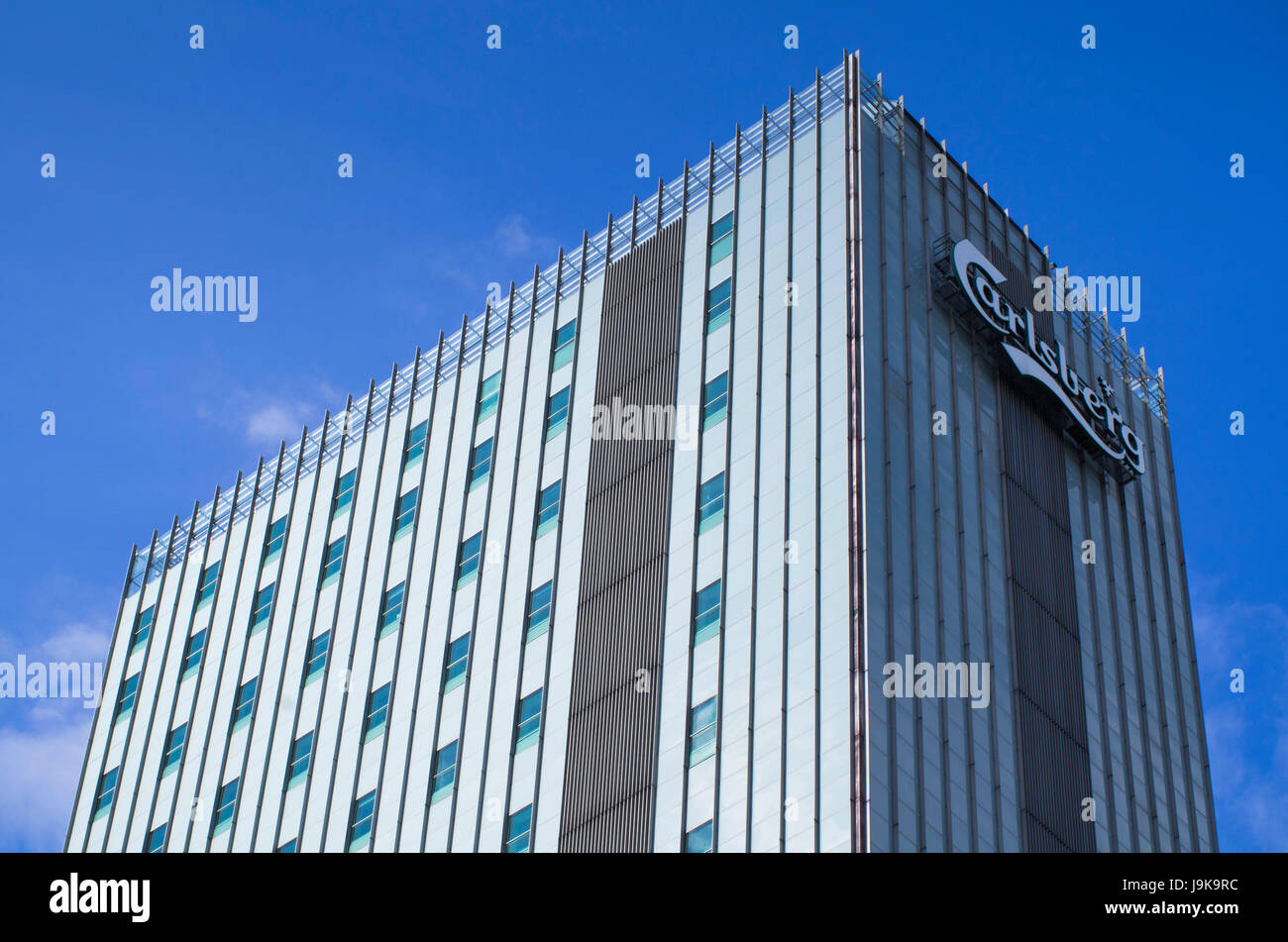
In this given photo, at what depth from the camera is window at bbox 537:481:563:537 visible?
62188 millimetres

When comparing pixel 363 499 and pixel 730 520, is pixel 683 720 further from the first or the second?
pixel 363 499

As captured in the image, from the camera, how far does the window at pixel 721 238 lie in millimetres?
62719

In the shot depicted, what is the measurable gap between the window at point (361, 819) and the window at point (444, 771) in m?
3.07

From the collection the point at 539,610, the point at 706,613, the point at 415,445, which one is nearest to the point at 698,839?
the point at 706,613

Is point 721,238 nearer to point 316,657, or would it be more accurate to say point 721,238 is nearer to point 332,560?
point 332,560

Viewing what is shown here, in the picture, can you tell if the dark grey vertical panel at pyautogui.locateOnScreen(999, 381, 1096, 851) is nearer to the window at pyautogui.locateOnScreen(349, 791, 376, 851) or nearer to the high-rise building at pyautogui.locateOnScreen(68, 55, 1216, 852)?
the high-rise building at pyautogui.locateOnScreen(68, 55, 1216, 852)

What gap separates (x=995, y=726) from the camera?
5200 centimetres

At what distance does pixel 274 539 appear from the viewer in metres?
77.7

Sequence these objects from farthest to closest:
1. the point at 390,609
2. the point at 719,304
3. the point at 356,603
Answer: the point at 356,603, the point at 390,609, the point at 719,304

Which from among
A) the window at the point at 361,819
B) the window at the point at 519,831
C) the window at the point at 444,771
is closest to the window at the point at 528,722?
the window at the point at 519,831

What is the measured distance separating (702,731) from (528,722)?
330 inches
